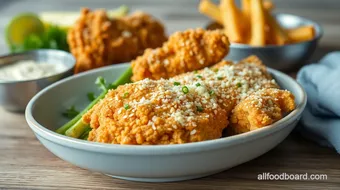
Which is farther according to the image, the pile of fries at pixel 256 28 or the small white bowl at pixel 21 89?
the pile of fries at pixel 256 28

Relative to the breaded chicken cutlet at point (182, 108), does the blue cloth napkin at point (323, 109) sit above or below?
below

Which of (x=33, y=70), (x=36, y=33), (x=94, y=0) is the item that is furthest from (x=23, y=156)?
(x=94, y=0)

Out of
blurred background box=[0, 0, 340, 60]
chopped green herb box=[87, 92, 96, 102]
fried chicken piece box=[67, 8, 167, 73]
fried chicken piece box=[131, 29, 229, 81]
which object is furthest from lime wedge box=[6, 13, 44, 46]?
fried chicken piece box=[131, 29, 229, 81]

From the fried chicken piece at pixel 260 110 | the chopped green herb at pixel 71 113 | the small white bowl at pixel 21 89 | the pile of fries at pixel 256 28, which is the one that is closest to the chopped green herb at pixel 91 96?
the chopped green herb at pixel 71 113

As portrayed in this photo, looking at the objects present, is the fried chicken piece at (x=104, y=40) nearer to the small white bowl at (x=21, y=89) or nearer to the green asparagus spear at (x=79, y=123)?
the small white bowl at (x=21, y=89)

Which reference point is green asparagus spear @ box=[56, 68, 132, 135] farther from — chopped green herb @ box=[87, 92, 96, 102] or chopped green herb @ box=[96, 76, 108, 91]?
chopped green herb @ box=[87, 92, 96, 102]

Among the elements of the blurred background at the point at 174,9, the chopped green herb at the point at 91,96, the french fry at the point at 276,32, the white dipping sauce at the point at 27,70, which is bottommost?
the blurred background at the point at 174,9

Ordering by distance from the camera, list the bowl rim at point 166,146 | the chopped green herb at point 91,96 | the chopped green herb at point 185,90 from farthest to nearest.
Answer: the chopped green herb at point 91,96, the chopped green herb at point 185,90, the bowl rim at point 166,146
